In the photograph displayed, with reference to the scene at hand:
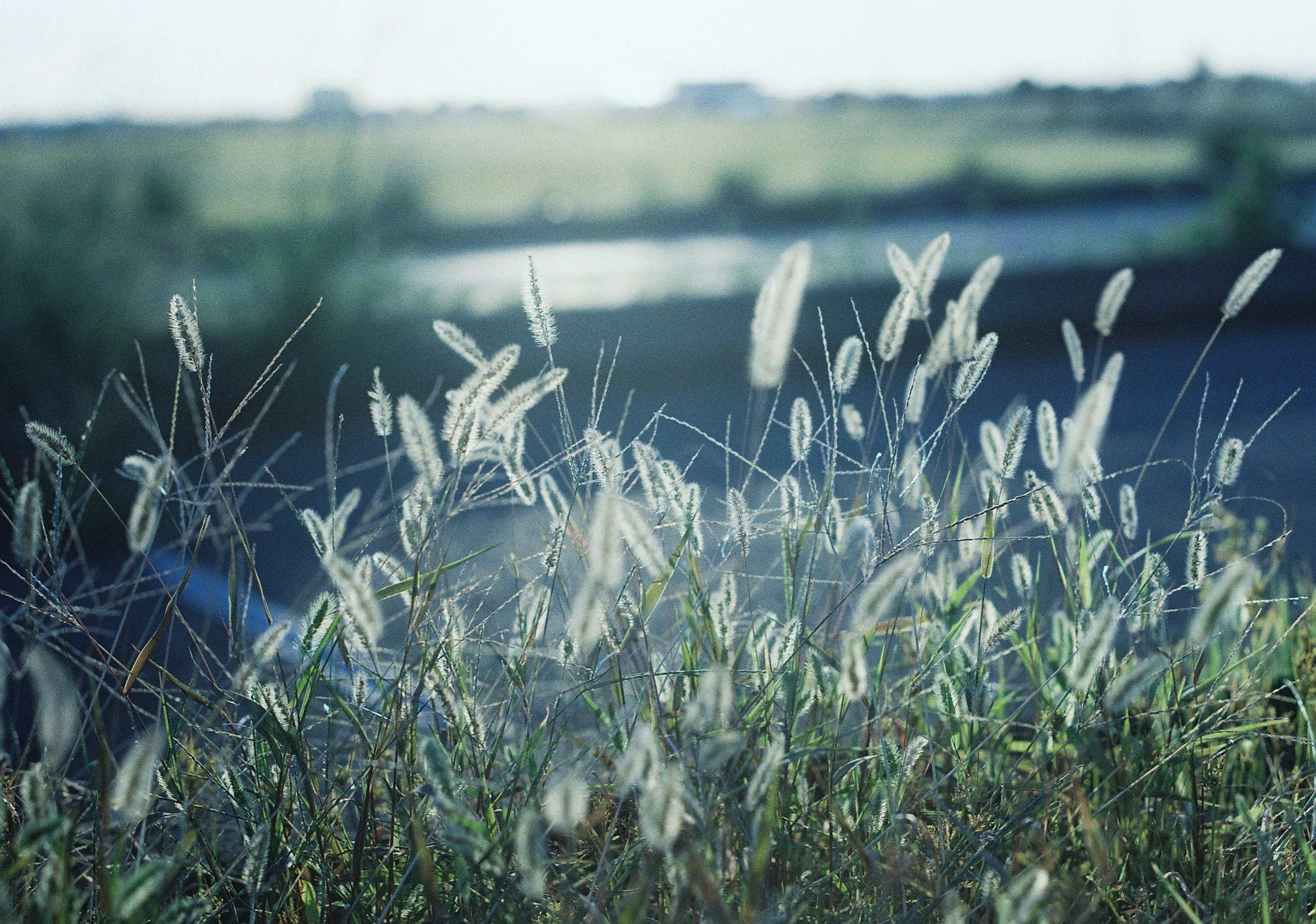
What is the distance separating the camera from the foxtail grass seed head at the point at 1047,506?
180cm

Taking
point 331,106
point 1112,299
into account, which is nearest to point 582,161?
point 331,106

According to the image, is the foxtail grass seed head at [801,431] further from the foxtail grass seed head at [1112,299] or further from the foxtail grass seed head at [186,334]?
the foxtail grass seed head at [186,334]

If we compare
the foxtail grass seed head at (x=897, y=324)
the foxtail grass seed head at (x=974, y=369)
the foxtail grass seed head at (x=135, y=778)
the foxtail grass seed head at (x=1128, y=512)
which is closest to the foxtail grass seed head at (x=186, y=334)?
the foxtail grass seed head at (x=135, y=778)

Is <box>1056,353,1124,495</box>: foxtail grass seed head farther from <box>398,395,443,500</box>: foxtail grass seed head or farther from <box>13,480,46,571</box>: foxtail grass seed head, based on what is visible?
<box>13,480,46,571</box>: foxtail grass seed head

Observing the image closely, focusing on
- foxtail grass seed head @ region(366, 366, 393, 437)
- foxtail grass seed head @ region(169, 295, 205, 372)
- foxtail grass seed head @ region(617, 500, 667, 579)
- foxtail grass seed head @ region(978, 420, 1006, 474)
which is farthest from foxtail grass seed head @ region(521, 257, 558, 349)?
foxtail grass seed head @ region(978, 420, 1006, 474)

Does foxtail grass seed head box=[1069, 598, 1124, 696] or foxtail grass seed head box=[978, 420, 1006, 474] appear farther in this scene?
foxtail grass seed head box=[978, 420, 1006, 474]

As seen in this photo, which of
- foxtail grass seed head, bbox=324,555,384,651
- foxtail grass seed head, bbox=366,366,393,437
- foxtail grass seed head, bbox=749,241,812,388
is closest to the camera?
foxtail grass seed head, bbox=324,555,384,651

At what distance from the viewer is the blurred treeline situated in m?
5.38

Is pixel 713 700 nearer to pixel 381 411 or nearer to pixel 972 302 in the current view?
pixel 381 411

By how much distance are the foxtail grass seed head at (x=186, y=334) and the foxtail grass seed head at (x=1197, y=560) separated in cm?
140

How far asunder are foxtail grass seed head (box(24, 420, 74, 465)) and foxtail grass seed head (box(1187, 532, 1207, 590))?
1548mm

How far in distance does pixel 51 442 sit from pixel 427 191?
1756 centimetres

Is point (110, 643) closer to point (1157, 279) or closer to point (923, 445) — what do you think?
→ point (923, 445)

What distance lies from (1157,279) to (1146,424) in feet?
9.89
